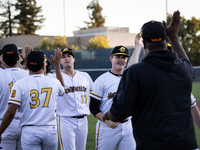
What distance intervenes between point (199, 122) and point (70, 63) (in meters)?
2.76

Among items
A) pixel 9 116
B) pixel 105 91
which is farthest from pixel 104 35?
pixel 9 116

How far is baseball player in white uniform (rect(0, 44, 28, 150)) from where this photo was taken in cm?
420

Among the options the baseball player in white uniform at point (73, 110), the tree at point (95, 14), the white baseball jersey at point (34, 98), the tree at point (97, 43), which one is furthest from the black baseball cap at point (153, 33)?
the tree at point (95, 14)

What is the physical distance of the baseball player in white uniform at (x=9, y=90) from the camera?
4195 mm

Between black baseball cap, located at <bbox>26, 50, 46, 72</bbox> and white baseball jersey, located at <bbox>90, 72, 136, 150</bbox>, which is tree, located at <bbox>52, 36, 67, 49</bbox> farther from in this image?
black baseball cap, located at <bbox>26, 50, 46, 72</bbox>

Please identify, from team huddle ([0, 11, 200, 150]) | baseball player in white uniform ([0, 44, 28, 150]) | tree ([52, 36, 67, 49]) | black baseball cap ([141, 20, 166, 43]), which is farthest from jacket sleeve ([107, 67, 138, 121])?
tree ([52, 36, 67, 49])

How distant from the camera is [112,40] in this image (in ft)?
172

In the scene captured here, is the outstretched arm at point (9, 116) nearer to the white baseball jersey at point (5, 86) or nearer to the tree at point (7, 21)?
the white baseball jersey at point (5, 86)

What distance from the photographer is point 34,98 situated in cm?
365

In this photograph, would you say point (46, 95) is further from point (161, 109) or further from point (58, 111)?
point (161, 109)

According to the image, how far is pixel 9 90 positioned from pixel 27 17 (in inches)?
2234

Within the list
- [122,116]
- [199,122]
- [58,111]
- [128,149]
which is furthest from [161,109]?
[58,111]

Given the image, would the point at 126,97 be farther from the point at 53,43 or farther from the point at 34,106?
the point at 53,43

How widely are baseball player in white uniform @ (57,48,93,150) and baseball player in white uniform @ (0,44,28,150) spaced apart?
0.90m
